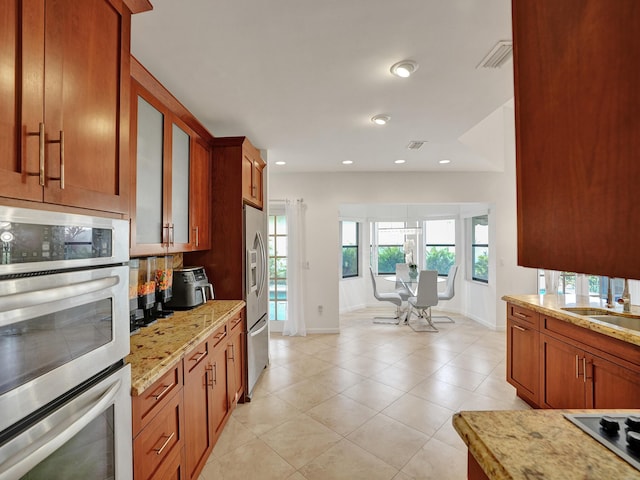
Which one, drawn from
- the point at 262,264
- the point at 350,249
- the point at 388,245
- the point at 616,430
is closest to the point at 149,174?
the point at 262,264

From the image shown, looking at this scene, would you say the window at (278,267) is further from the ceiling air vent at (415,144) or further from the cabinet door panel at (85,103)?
the cabinet door panel at (85,103)

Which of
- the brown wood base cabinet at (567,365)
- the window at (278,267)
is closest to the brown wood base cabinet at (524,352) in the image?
the brown wood base cabinet at (567,365)

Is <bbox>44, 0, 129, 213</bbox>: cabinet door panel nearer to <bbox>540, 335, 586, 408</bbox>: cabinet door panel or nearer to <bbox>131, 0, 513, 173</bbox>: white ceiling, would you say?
<bbox>131, 0, 513, 173</bbox>: white ceiling

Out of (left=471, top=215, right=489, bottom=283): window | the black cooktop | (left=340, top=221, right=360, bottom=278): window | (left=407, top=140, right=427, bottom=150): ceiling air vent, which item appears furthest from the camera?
(left=340, top=221, right=360, bottom=278): window

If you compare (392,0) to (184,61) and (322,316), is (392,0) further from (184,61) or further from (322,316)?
(322,316)

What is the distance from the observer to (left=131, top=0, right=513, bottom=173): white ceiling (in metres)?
1.54

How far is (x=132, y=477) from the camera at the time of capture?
1170mm

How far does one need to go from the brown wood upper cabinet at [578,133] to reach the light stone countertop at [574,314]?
182cm

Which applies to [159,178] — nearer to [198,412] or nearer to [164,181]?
[164,181]

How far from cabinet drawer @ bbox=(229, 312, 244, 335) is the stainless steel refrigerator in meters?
0.11

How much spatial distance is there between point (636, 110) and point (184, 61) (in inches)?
86.0

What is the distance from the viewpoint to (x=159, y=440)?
1415 mm

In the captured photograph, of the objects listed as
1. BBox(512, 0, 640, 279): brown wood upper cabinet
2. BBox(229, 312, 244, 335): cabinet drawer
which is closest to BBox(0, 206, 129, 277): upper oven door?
BBox(512, 0, 640, 279): brown wood upper cabinet

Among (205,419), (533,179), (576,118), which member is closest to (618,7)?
(576,118)
